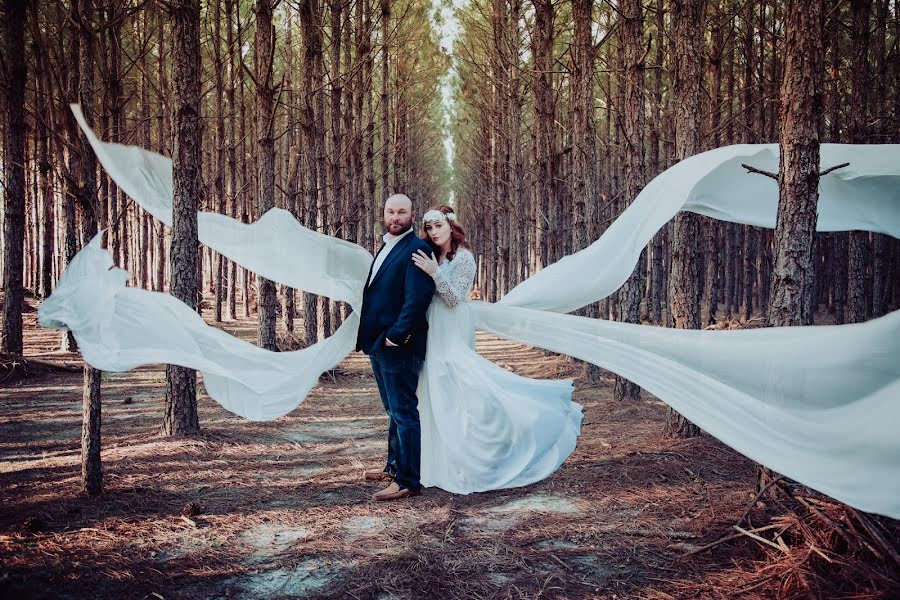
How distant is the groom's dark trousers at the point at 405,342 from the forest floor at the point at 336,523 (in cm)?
35

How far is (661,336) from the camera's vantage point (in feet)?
11.3

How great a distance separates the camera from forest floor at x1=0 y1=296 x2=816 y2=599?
10.1ft

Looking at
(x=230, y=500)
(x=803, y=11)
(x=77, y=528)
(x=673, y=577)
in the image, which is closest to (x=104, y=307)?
(x=77, y=528)

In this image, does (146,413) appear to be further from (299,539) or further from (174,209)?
(299,539)

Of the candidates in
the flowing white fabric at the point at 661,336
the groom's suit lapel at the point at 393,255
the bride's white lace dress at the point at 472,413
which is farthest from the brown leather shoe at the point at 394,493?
the groom's suit lapel at the point at 393,255

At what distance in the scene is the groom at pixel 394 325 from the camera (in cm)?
435

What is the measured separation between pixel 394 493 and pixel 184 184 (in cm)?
311

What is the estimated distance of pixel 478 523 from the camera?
3.95 meters

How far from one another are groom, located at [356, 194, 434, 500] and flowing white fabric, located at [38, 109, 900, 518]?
0.31 m

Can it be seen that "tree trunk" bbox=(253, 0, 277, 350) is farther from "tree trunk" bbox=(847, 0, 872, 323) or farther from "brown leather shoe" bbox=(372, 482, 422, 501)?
"tree trunk" bbox=(847, 0, 872, 323)

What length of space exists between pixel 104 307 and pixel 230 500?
→ 5.08ft

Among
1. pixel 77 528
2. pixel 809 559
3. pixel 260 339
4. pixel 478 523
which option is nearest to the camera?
pixel 809 559


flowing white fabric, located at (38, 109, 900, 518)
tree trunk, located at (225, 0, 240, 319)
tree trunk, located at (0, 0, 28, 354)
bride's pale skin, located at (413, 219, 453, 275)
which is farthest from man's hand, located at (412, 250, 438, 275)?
tree trunk, located at (0, 0, 28, 354)

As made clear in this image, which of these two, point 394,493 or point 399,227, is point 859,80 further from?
point 394,493
